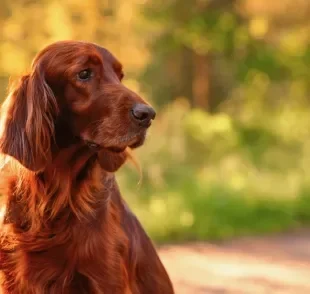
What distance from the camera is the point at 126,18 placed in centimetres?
1140

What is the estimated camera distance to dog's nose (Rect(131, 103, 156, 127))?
3.14 m

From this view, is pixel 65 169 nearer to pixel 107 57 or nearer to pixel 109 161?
pixel 109 161

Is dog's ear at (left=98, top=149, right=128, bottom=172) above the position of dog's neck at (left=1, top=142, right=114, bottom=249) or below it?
above

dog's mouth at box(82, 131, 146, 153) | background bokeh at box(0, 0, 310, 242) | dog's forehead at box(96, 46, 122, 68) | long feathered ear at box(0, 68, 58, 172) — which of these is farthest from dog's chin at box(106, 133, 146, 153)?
background bokeh at box(0, 0, 310, 242)

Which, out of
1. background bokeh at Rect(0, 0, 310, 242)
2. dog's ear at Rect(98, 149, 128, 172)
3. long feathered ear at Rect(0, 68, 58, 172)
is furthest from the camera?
background bokeh at Rect(0, 0, 310, 242)

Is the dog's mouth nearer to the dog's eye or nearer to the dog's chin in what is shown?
the dog's chin

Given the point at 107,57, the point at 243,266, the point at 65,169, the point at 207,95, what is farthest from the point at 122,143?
the point at 207,95

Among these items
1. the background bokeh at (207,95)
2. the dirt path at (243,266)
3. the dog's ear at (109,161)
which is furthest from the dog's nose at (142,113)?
the dirt path at (243,266)

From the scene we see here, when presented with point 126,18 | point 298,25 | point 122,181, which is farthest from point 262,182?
point 298,25

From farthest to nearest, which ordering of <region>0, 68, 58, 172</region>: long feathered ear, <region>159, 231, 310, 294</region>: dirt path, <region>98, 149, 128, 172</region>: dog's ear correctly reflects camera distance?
<region>159, 231, 310, 294</region>: dirt path, <region>98, 149, 128, 172</region>: dog's ear, <region>0, 68, 58, 172</region>: long feathered ear

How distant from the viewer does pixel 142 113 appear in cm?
315

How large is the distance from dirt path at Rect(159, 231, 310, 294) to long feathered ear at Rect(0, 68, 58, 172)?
2.82 metres

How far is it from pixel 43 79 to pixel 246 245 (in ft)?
15.3

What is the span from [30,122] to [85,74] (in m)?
0.32
